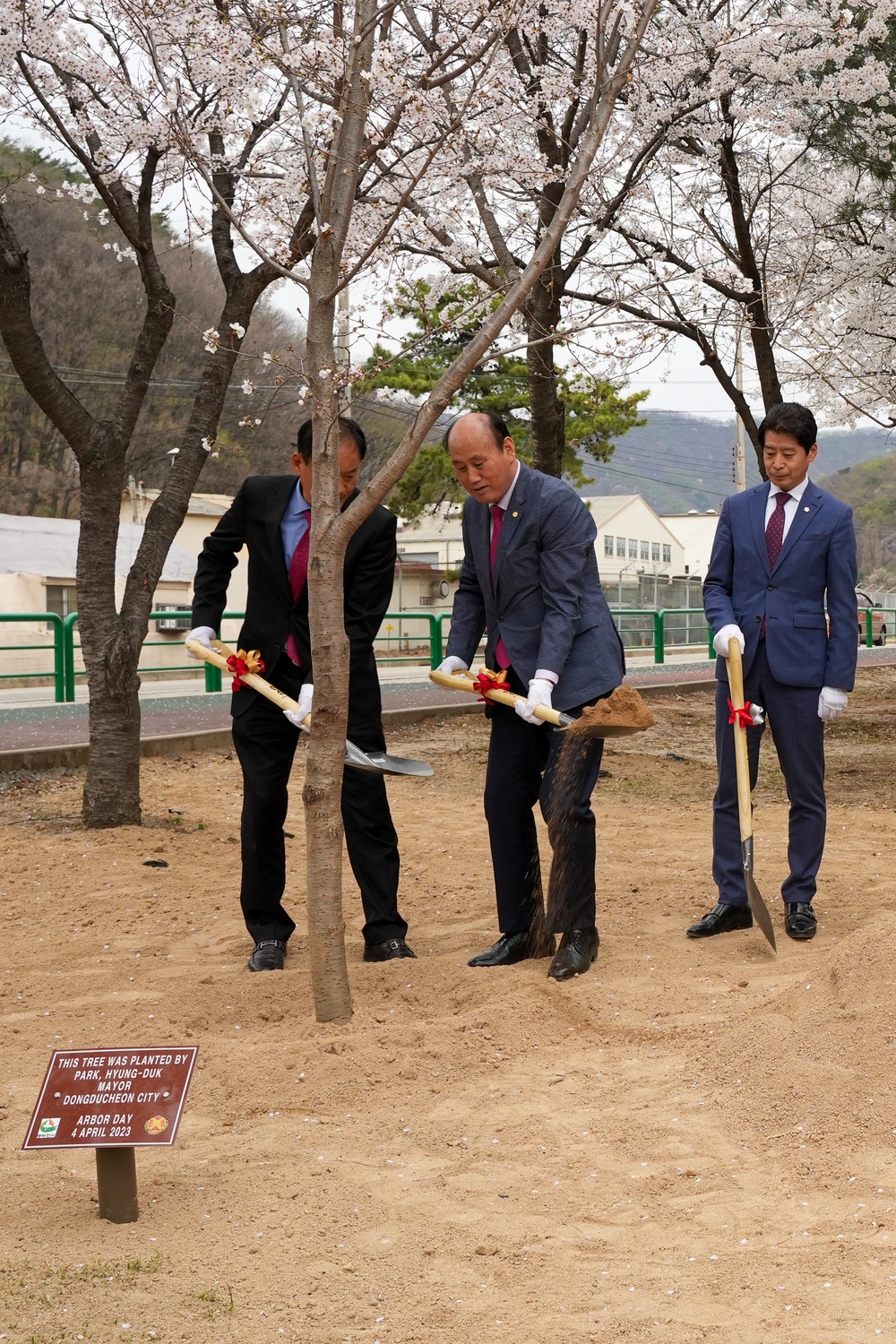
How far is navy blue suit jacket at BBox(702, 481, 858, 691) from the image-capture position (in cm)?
490

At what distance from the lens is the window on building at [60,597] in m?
26.6

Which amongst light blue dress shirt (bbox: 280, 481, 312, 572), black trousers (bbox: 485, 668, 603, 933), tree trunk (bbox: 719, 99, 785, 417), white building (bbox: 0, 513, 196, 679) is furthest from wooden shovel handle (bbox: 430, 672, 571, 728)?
white building (bbox: 0, 513, 196, 679)

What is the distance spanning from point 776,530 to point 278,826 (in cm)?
213

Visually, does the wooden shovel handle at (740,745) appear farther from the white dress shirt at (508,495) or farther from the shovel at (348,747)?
the shovel at (348,747)

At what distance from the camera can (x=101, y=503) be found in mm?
7281

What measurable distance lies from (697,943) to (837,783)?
4992 mm

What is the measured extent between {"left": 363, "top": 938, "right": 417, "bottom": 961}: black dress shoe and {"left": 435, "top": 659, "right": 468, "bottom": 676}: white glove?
3.21 feet

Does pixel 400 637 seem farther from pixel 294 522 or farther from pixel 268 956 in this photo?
pixel 268 956

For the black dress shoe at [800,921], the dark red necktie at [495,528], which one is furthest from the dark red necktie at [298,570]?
the black dress shoe at [800,921]

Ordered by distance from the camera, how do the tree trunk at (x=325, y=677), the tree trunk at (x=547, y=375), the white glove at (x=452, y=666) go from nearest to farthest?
the tree trunk at (x=325, y=677) < the white glove at (x=452, y=666) < the tree trunk at (x=547, y=375)

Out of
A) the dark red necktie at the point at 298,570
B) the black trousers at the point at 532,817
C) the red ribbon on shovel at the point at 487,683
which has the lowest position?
the black trousers at the point at 532,817

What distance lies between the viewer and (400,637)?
18.5 metres

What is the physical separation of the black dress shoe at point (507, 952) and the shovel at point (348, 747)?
0.64 meters

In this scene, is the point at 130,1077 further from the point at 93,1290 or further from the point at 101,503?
the point at 101,503
